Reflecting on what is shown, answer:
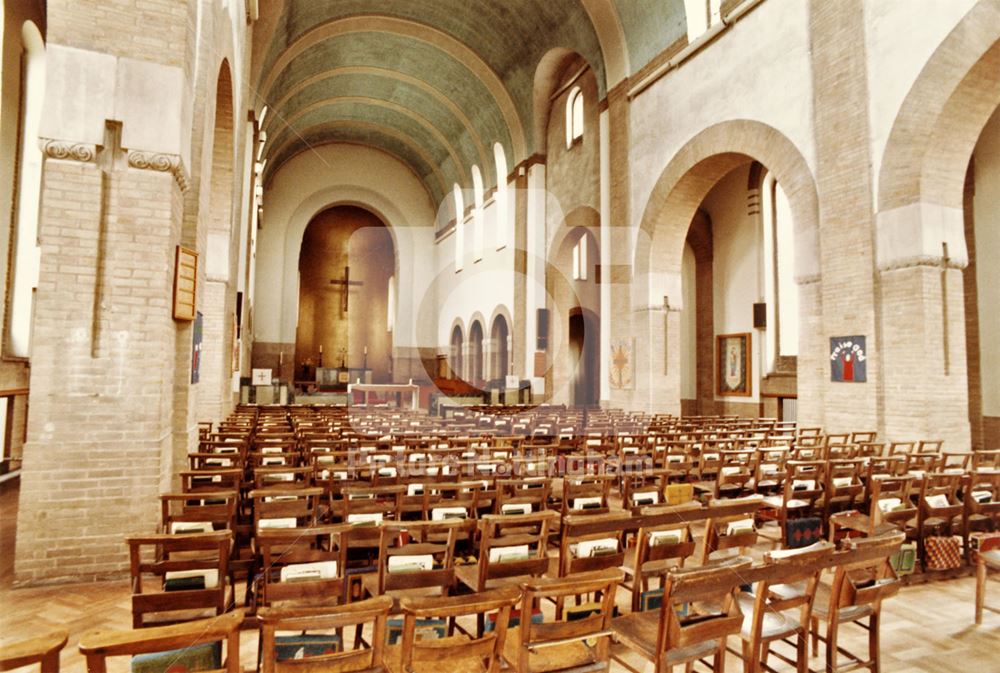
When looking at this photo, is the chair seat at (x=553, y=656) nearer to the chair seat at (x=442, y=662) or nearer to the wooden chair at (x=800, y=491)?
the chair seat at (x=442, y=662)

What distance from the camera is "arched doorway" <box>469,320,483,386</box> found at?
24812 mm

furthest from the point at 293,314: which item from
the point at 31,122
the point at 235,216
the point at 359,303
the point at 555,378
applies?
the point at 31,122

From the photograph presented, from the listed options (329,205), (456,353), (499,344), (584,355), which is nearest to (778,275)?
(584,355)

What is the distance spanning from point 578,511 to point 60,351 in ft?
12.7

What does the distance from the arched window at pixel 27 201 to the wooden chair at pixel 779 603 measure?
1001cm

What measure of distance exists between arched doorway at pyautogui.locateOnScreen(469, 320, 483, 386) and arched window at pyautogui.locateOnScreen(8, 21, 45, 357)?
16.8 meters

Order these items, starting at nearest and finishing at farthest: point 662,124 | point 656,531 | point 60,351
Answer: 1. point 656,531
2. point 60,351
3. point 662,124

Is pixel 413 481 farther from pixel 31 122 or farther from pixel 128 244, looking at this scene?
pixel 31 122

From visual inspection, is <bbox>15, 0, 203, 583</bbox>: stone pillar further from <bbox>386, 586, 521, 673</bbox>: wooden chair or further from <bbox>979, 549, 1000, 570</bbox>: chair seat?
<bbox>979, 549, 1000, 570</bbox>: chair seat

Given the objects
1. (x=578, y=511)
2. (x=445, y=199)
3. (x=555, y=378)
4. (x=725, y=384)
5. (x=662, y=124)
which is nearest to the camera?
(x=578, y=511)

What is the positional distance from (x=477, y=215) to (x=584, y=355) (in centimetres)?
842

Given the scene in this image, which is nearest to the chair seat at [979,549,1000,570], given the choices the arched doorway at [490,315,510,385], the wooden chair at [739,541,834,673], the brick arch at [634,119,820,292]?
the wooden chair at [739,541,834,673]

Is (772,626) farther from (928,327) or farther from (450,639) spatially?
(928,327)

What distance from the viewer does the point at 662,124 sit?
44.9 ft
